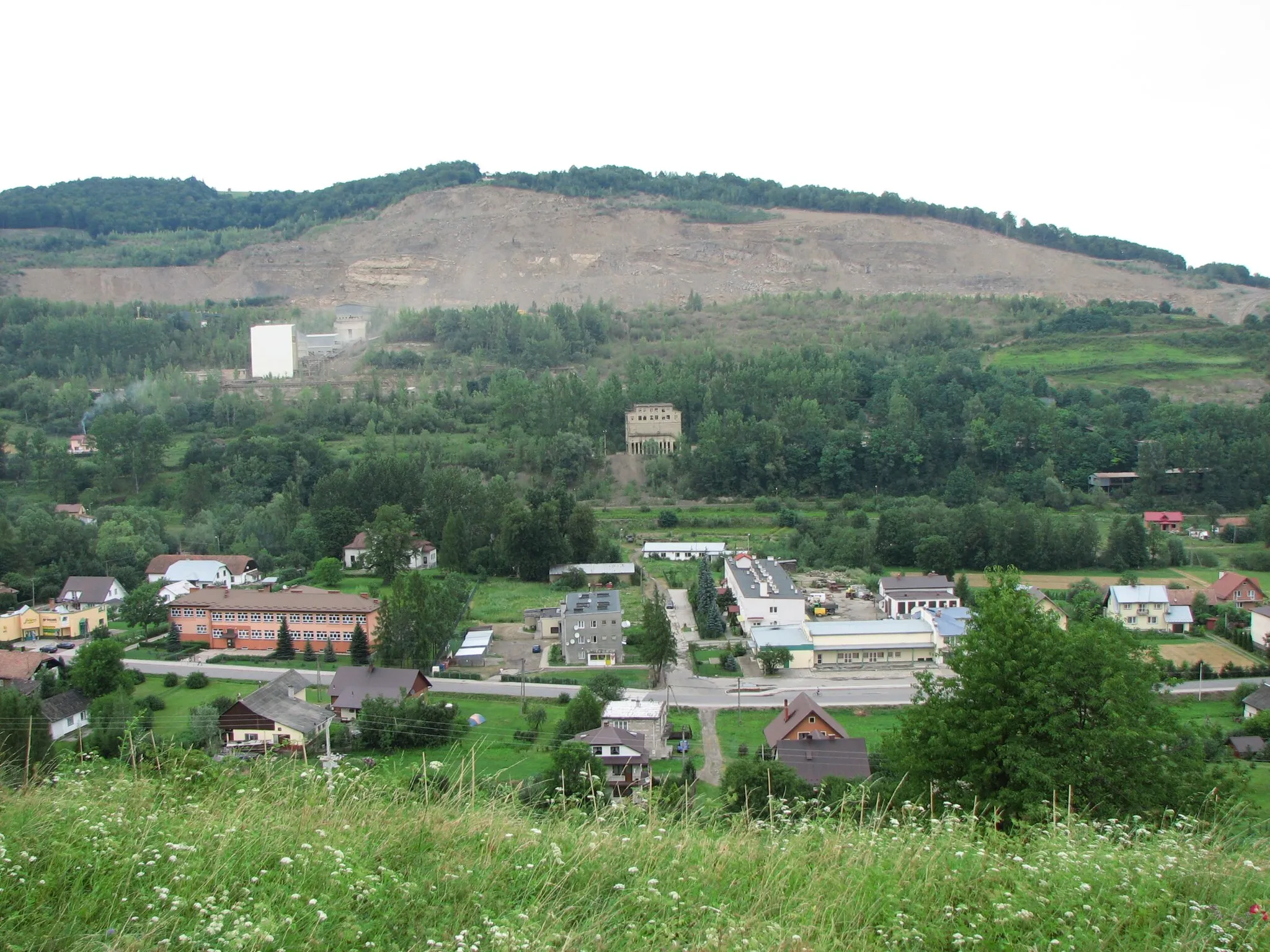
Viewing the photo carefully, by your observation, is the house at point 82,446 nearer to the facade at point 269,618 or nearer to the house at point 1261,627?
the facade at point 269,618

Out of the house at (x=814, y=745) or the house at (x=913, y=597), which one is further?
the house at (x=913, y=597)

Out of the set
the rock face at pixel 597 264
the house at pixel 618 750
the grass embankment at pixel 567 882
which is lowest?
the house at pixel 618 750

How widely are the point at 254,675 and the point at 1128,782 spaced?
1307 centimetres

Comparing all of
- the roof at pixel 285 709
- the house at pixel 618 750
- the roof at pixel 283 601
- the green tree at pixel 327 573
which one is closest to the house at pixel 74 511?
the green tree at pixel 327 573

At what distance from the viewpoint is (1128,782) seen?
5742mm

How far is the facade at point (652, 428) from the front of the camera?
108 feet

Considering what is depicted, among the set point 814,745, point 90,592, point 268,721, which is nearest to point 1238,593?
point 814,745

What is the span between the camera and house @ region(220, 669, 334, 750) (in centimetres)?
1184

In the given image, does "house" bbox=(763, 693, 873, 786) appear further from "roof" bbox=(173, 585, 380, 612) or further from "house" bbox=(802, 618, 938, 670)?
"roof" bbox=(173, 585, 380, 612)

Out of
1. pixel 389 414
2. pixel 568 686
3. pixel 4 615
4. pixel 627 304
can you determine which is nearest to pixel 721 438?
pixel 389 414

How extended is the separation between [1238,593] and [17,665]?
809 inches

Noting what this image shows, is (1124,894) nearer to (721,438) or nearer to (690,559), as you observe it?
(690,559)

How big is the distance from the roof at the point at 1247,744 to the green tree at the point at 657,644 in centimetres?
713

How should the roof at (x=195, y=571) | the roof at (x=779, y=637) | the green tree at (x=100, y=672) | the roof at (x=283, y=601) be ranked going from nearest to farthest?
1. the green tree at (x=100, y=672)
2. the roof at (x=779, y=637)
3. the roof at (x=283, y=601)
4. the roof at (x=195, y=571)
